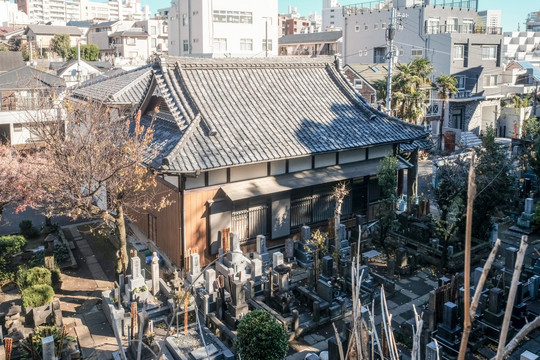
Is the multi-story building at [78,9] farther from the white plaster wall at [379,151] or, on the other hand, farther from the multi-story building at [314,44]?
the white plaster wall at [379,151]

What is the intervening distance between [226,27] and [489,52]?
3083 centimetres

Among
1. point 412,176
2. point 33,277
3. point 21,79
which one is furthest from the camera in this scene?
point 21,79

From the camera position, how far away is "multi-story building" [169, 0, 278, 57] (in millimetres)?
55469

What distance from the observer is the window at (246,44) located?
188 ft

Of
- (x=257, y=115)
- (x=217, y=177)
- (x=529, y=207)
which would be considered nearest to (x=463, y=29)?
(x=529, y=207)

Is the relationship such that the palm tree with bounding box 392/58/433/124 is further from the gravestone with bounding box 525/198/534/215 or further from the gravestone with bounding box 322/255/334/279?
the gravestone with bounding box 322/255/334/279

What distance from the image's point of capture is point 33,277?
14.9 m

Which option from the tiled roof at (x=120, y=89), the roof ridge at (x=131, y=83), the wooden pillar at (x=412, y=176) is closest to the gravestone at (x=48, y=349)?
the tiled roof at (x=120, y=89)

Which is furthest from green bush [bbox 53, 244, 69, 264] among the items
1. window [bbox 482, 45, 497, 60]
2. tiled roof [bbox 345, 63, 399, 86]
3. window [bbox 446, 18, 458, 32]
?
window [bbox 482, 45, 497, 60]

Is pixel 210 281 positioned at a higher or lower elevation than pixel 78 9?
lower

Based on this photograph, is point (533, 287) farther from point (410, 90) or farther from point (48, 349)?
point (410, 90)

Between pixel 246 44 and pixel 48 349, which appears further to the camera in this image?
pixel 246 44

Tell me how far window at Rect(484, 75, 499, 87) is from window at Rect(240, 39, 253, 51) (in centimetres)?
2769

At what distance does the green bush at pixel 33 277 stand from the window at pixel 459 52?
4594 centimetres
